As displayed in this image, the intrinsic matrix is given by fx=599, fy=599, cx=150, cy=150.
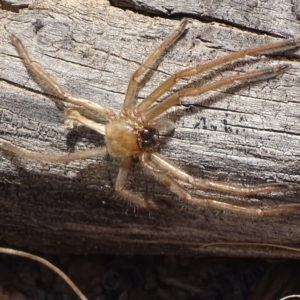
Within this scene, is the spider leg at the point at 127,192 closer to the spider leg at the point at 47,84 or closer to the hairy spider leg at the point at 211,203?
the hairy spider leg at the point at 211,203

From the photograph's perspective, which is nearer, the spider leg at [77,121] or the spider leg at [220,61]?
the spider leg at [220,61]

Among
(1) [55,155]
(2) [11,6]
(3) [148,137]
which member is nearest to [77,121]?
(1) [55,155]

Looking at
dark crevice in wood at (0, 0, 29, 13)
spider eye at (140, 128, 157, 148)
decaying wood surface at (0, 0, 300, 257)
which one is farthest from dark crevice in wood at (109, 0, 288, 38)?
spider eye at (140, 128, 157, 148)

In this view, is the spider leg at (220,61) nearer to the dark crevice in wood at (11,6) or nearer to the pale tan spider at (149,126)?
the pale tan spider at (149,126)

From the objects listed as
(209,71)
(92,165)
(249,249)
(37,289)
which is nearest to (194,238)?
(249,249)

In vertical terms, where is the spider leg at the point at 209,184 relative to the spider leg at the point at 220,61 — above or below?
below

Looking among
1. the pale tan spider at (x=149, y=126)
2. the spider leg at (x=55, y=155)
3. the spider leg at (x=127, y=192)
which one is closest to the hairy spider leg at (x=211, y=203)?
the pale tan spider at (x=149, y=126)

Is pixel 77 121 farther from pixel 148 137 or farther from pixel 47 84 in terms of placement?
pixel 148 137

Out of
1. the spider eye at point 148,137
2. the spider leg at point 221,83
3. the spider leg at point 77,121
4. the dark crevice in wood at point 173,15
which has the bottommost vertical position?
the spider leg at point 77,121
